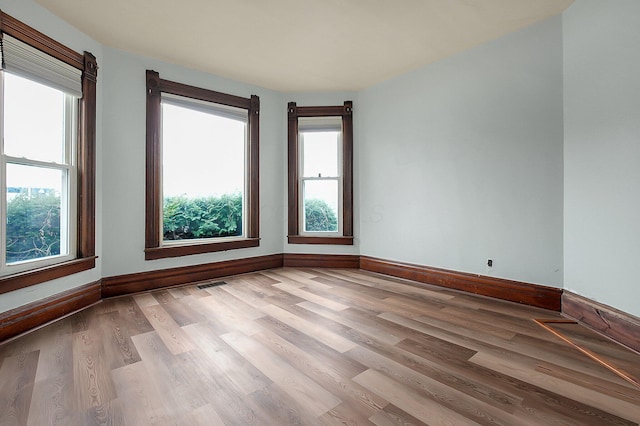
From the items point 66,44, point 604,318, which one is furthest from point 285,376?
point 66,44

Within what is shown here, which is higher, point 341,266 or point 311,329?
point 341,266

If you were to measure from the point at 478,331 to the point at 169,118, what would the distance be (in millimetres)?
4072

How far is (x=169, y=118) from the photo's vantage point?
3689 mm

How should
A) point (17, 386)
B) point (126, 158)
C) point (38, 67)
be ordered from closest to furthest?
point (17, 386) → point (38, 67) → point (126, 158)

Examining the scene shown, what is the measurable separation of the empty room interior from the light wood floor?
0.02 meters

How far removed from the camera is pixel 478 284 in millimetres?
3248

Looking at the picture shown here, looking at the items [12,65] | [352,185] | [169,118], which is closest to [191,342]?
[12,65]

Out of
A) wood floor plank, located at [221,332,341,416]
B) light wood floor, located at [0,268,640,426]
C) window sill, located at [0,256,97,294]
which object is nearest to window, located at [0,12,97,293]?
window sill, located at [0,256,97,294]

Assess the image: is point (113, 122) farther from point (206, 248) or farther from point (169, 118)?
point (206, 248)

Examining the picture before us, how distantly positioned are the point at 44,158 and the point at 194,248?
173cm

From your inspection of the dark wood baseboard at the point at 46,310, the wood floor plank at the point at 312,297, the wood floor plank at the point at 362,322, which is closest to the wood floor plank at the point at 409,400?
the wood floor plank at the point at 362,322

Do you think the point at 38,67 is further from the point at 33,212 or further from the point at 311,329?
the point at 311,329

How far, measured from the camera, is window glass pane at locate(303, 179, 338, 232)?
464cm

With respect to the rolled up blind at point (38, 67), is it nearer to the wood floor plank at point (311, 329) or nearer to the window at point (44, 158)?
the window at point (44, 158)
